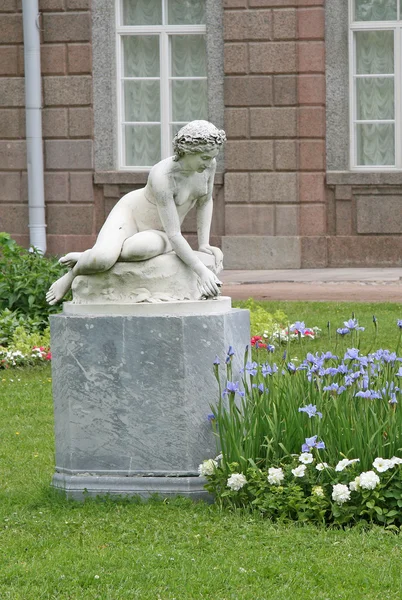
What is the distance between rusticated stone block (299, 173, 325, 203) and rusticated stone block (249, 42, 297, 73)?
Answer: 4.17 feet

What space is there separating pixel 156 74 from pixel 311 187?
2.65m

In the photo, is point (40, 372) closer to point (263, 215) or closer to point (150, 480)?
point (150, 480)

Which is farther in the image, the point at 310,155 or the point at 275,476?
the point at 310,155

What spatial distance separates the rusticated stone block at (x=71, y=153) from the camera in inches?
635

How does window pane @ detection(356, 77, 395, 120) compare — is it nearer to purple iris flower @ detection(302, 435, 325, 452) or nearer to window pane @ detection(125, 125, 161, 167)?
window pane @ detection(125, 125, 161, 167)

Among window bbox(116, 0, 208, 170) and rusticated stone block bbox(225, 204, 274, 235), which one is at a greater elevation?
window bbox(116, 0, 208, 170)

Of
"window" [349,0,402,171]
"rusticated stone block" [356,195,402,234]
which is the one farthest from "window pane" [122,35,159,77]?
"rusticated stone block" [356,195,402,234]

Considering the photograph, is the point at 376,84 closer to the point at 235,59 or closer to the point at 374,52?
the point at 374,52

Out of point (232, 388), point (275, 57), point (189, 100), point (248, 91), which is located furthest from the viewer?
point (189, 100)

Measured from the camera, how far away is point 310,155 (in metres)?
15.6

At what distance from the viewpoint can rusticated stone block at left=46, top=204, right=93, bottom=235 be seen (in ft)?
52.9

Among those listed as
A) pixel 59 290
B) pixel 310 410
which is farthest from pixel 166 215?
pixel 310 410

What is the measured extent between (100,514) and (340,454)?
39.6 inches

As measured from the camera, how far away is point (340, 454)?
5.02 meters
